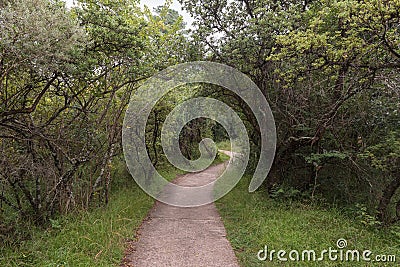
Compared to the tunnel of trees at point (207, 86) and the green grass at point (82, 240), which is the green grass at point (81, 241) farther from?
the tunnel of trees at point (207, 86)

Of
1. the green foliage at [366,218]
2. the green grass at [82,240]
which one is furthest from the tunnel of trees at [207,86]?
the green grass at [82,240]

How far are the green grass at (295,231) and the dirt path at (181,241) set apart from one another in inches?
8.9

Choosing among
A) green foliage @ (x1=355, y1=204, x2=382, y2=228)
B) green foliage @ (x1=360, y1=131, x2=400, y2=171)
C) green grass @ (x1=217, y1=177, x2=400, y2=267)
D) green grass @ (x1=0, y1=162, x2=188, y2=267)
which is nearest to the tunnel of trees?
green foliage @ (x1=360, y1=131, x2=400, y2=171)

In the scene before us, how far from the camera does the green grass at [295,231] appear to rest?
4.64 m

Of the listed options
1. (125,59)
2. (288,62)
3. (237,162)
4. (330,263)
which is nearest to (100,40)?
(125,59)

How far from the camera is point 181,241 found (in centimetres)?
527

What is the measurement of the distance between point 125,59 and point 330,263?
4.74m

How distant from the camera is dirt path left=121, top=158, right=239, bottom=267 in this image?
4477 millimetres

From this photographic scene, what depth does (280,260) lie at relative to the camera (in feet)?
14.4

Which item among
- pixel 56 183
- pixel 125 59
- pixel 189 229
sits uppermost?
pixel 125 59

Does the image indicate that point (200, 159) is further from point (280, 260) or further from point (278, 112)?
point (280, 260)

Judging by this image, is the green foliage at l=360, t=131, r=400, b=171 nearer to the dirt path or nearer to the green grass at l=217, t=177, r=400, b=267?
the green grass at l=217, t=177, r=400, b=267

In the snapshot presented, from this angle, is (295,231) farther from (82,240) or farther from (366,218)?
(82,240)

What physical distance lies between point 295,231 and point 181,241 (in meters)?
2.01
